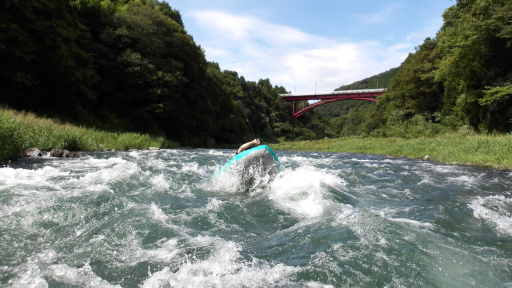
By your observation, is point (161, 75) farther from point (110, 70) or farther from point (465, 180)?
point (465, 180)

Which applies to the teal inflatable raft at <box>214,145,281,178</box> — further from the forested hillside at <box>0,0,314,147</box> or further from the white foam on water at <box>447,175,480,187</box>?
the forested hillside at <box>0,0,314,147</box>

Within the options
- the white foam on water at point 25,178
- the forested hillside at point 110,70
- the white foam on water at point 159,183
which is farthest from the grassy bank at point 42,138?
the forested hillside at point 110,70

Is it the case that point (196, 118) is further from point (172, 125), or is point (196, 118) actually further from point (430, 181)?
point (430, 181)

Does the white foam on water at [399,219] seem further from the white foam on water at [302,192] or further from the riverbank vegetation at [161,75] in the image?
the riverbank vegetation at [161,75]

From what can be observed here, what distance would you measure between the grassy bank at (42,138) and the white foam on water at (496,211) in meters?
10.2

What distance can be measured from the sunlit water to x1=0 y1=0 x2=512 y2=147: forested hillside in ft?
41.2

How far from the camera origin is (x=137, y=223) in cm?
428

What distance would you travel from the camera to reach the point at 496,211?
16.5 ft

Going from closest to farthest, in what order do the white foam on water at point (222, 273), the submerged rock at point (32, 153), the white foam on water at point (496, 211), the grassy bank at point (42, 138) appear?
the white foam on water at point (222, 273) → the white foam on water at point (496, 211) → the grassy bank at point (42, 138) → the submerged rock at point (32, 153)

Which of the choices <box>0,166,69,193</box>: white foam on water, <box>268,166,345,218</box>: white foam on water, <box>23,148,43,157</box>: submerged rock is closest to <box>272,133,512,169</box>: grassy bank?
<box>268,166,345,218</box>: white foam on water

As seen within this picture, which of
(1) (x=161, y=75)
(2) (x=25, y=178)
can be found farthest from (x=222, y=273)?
(1) (x=161, y=75)

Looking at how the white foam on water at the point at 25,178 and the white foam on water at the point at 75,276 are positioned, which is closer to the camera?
the white foam on water at the point at 75,276

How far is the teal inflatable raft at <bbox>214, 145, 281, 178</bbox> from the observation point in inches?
273

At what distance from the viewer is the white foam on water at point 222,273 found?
286 cm
